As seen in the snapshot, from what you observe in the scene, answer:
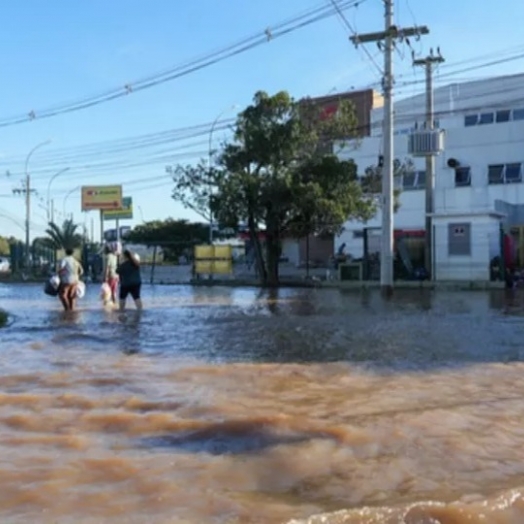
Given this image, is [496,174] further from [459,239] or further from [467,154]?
[459,239]

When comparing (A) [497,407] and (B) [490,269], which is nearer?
(A) [497,407]

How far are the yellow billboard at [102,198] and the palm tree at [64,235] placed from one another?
6.19ft

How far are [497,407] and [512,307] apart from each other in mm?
12073

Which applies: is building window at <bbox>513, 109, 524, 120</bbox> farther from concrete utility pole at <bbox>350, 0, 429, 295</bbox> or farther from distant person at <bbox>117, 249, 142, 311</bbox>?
distant person at <bbox>117, 249, 142, 311</bbox>

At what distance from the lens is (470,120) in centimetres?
4541

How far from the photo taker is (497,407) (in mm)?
6562

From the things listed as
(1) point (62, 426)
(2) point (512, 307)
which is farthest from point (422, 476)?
(2) point (512, 307)

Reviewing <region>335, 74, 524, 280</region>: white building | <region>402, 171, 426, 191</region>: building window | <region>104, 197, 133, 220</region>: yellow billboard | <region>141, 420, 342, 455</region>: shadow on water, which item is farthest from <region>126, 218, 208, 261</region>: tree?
<region>141, 420, 342, 455</region>: shadow on water

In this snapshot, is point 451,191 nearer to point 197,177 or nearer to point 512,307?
point 197,177

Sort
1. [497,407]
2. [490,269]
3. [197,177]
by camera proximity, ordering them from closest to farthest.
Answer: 1. [497,407]
2. [490,269]
3. [197,177]

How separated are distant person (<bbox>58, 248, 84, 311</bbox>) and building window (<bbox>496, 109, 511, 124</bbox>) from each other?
32.9m

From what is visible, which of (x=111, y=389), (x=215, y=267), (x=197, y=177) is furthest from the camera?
(x=215, y=267)

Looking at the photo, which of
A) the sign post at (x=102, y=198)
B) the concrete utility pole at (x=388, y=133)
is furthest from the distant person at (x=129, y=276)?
the sign post at (x=102, y=198)

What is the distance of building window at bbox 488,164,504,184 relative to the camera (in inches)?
1644
